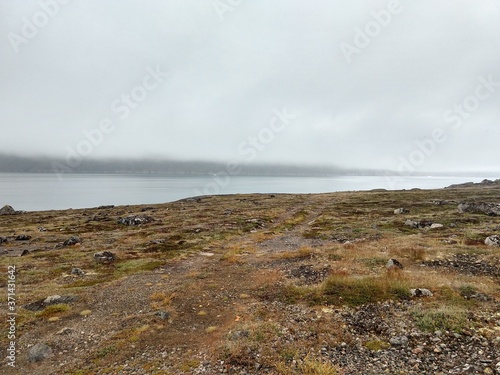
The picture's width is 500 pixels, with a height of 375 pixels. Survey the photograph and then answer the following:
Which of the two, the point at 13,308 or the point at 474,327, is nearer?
the point at 474,327

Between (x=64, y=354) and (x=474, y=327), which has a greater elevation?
(x=474, y=327)

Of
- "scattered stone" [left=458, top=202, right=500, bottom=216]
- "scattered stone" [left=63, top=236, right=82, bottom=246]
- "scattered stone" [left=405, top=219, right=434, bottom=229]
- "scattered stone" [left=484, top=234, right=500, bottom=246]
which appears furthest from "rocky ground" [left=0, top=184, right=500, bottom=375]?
"scattered stone" [left=458, top=202, right=500, bottom=216]

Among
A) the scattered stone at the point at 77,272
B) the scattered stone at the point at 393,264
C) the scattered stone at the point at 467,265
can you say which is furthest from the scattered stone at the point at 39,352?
the scattered stone at the point at 467,265

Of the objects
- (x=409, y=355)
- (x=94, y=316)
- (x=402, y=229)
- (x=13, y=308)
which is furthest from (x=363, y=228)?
(x=13, y=308)

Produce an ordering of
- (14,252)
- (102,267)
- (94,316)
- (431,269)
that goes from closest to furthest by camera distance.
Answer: (94,316)
(431,269)
(102,267)
(14,252)

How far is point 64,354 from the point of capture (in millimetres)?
12820

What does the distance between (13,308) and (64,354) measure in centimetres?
789

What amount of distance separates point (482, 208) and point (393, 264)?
142 feet

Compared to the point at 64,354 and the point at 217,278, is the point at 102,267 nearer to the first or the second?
the point at 217,278

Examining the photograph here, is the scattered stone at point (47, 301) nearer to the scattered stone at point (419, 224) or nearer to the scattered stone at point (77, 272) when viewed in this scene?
the scattered stone at point (77, 272)

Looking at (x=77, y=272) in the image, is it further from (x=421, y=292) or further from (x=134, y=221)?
(x=134, y=221)

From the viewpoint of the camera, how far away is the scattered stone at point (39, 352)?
12.5m

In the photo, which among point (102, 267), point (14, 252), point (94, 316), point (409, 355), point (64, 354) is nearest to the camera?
point (409, 355)

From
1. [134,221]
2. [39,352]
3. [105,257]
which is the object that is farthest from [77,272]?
[134,221]
